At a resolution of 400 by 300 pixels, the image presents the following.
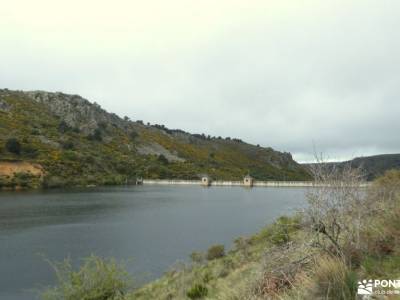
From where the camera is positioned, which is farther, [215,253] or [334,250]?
[215,253]

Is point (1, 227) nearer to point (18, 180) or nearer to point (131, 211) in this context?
point (131, 211)

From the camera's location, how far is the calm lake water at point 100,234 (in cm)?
2550

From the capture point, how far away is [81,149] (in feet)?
419

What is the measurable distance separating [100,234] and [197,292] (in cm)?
2772

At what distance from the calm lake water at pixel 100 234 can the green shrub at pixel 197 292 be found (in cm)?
416

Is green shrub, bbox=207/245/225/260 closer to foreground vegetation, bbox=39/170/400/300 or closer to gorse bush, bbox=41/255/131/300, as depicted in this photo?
gorse bush, bbox=41/255/131/300

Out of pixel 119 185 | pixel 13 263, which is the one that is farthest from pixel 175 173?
pixel 13 263

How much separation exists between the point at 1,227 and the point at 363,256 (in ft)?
133

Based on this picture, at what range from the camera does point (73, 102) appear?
176625 mm

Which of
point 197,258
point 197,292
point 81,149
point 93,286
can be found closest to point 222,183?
point 81,149

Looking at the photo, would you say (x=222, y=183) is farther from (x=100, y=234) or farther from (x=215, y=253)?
(x=215, y=253)

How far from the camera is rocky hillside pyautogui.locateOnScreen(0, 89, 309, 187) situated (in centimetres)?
9950

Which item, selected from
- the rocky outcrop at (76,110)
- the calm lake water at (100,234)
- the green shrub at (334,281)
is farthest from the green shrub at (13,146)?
the green shrub at (334,281)

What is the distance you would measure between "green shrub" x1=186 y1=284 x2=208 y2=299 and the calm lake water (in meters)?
4.16
